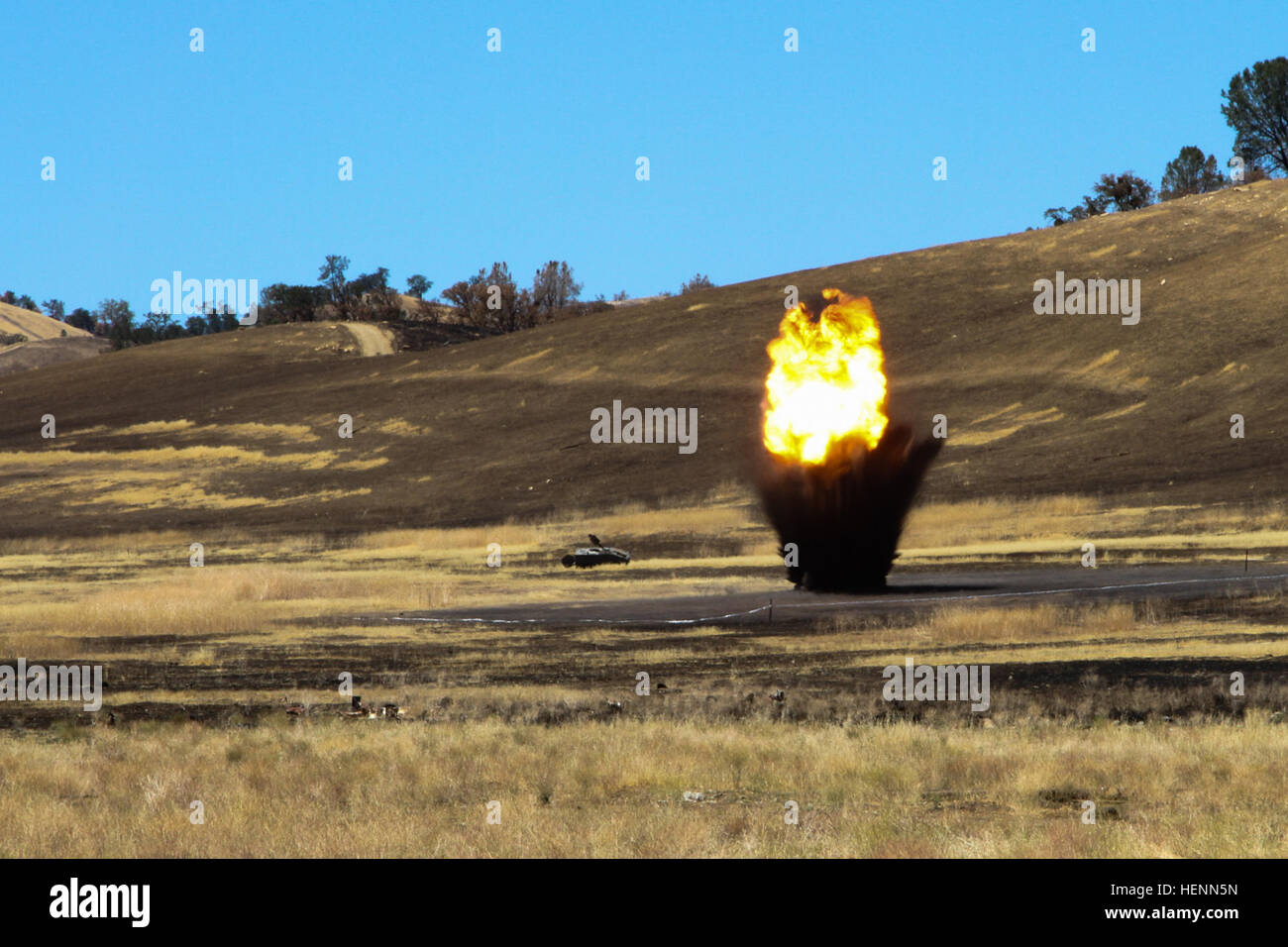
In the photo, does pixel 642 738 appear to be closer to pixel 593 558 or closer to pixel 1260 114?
pixel 593 558

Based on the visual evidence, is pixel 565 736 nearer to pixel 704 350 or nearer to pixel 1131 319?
pixel 1131 319

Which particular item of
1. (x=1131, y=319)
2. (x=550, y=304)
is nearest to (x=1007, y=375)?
(x=1131, y=319)

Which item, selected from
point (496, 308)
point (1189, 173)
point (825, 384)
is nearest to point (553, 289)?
point (496, 308)

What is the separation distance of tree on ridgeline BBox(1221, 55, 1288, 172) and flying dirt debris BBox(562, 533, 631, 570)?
12049cm

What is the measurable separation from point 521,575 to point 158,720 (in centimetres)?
2955

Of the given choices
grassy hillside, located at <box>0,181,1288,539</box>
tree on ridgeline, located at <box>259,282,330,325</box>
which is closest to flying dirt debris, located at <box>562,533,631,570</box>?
grassy hillside, located at <box>0,181,1288,539</box>

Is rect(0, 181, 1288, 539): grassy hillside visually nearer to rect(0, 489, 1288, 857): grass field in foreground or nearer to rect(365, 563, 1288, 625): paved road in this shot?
rect(365, 563, 1288, 625): paved road

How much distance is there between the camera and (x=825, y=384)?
1582 inches

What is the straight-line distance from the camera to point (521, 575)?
5266 cm

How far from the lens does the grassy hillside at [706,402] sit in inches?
3073

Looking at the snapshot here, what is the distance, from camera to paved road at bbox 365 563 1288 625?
122 ft

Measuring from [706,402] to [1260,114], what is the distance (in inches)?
3349

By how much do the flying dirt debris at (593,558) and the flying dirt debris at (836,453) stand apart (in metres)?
14.6

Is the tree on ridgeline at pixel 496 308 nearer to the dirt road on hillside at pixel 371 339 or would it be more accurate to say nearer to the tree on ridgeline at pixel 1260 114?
the dirt road on hillside at pixel 371 339
